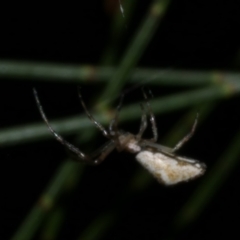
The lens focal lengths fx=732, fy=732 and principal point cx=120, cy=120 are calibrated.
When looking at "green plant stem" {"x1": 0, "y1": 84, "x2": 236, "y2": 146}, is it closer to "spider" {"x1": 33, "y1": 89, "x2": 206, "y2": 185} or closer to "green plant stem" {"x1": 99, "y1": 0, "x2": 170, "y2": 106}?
"green plant stem" {"x1": 99, "y1": 0, "x2": 170, "y2": 106}

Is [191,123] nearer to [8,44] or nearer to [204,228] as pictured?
[8,44]

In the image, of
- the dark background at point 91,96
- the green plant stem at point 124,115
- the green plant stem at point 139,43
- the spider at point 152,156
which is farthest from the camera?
the dark background at point 91,96

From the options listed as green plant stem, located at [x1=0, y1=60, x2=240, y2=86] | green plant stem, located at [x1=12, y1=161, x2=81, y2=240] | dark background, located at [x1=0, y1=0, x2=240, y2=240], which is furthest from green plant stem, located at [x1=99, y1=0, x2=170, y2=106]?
dark background, located at [x1=0, y1=0, x2=240, y2=240]

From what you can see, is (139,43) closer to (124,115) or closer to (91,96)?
(124,115)

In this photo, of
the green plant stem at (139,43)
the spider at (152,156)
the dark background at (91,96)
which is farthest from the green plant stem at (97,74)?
the dark background at (91,96)

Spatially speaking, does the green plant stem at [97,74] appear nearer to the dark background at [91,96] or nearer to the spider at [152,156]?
the spider at [152,156]

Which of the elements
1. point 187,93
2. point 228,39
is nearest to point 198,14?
point 228,39

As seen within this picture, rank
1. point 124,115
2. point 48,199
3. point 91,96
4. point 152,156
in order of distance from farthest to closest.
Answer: point 91,96
point 152,156
point 48,199
point 124,115

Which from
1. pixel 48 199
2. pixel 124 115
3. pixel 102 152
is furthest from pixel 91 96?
pixel 124 115

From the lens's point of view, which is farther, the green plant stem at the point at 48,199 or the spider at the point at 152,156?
the spider at the point at 152,156
